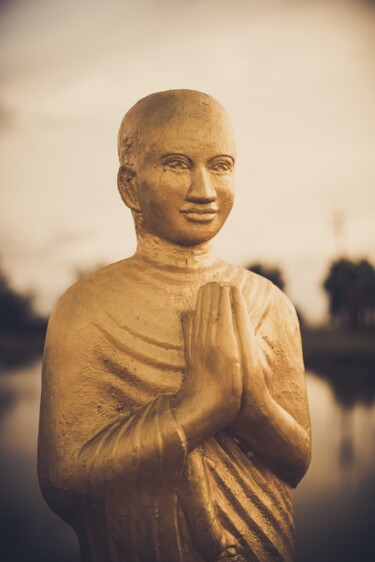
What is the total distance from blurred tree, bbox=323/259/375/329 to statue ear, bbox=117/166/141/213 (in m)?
3.73

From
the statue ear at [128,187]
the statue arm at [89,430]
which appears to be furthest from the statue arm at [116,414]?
the statue ear at [128,187]

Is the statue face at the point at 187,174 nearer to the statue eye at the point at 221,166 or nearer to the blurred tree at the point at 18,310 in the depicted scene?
the statue eye at the point at 221,166

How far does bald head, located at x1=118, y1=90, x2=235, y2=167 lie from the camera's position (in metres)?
1.97

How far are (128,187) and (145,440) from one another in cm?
102

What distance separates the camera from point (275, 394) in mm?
2062

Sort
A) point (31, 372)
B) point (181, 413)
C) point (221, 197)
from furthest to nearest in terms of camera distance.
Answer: point (31, 372) → point (221, 197) → point (181, 413)

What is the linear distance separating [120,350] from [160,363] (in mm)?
157

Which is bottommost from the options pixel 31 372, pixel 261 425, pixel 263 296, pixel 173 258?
pixel 31 372

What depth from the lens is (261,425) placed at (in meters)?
1.85

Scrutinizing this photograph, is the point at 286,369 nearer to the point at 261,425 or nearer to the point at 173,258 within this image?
the point at 261,425

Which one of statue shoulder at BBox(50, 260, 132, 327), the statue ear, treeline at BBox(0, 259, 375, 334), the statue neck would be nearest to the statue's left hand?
the statue neck

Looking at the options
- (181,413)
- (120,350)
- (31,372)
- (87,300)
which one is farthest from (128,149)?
(31,372)

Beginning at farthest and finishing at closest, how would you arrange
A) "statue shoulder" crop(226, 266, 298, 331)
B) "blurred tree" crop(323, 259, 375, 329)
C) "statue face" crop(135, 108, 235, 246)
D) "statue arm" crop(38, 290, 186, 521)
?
"blurred tree" crop(323, 259, 375, 329) < "statue shoulder" crop(226, 266, 298, 331) < "statue face" crop(135, 108, 235, 246) < "statue arm" crop(38, 290, 186, 521)

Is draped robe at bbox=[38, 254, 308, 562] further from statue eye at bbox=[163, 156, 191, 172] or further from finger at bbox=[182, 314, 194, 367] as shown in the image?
statue eye at bbox=[163, 156, 191, 172]
